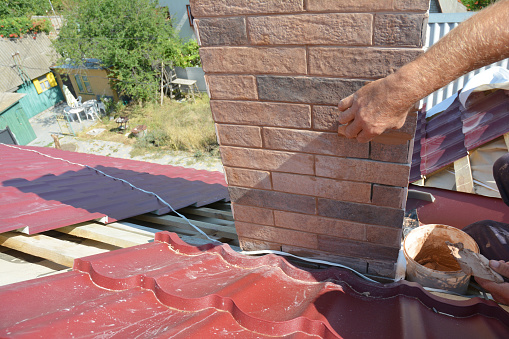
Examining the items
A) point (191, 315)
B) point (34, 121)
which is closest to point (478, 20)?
point (191, 315)

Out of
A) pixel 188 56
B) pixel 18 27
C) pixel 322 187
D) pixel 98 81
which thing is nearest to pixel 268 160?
pixel 322 187

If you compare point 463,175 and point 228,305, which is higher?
point 228,305

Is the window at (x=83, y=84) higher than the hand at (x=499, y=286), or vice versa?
the hand at (x=499, y=286)

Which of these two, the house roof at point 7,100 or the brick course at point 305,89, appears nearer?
the brick course at point 305,89

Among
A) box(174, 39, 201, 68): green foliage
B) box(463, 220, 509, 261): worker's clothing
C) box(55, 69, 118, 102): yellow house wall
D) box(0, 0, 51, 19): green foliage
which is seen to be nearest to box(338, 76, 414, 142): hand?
box(463, 220, 509, 261): worker's clothing

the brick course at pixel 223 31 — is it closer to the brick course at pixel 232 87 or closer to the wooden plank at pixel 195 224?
the brick course at pixel 232 87

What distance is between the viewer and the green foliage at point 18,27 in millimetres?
23859

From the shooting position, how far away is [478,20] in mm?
1245

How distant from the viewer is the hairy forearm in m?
1.23

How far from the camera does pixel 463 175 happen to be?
4.60 metres

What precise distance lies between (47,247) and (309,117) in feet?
6.67

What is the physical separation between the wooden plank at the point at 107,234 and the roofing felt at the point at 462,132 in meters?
3.86

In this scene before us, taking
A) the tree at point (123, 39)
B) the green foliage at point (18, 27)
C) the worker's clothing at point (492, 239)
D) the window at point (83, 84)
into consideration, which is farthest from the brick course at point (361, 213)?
the green foliage at point (18, 27)

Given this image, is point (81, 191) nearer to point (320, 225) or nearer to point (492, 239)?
point (320, 225)
